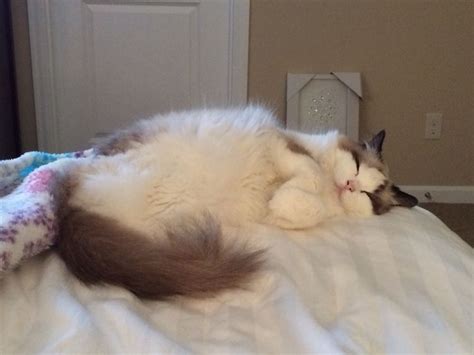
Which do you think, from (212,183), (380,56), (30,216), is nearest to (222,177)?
(212,183)

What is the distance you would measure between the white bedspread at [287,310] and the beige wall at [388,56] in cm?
194

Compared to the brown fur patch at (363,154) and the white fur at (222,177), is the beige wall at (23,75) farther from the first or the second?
the brown fur patch at (363,154)

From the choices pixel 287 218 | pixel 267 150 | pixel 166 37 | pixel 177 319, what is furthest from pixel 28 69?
pixel 177 319

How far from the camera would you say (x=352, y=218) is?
50.7 inches

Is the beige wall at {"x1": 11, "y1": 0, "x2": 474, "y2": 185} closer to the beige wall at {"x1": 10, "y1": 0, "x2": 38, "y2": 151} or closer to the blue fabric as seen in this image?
the beige wall at {"x1": 10, "y1": 0, "x2": 38, "y2": 151}

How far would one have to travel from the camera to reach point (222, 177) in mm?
1268

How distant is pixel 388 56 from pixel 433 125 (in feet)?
1.50

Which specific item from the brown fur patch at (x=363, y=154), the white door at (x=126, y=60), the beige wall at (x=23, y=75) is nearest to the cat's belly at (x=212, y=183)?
the brown fur patch at (x=363, y=154)

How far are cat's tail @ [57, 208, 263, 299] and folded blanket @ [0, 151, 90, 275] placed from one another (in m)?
0.04

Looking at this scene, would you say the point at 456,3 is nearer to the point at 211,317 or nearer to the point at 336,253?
the point at 336,253

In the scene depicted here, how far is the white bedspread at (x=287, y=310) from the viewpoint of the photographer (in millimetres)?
774

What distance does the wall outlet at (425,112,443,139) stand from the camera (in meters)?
2.95

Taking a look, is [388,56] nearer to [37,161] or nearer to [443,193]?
[443,193]

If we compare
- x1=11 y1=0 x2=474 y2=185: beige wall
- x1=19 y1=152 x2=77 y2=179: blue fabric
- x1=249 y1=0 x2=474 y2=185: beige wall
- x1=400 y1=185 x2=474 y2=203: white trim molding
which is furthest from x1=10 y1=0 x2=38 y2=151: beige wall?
x1=400 y1=185 x2=474 y2=203: white trim molding
